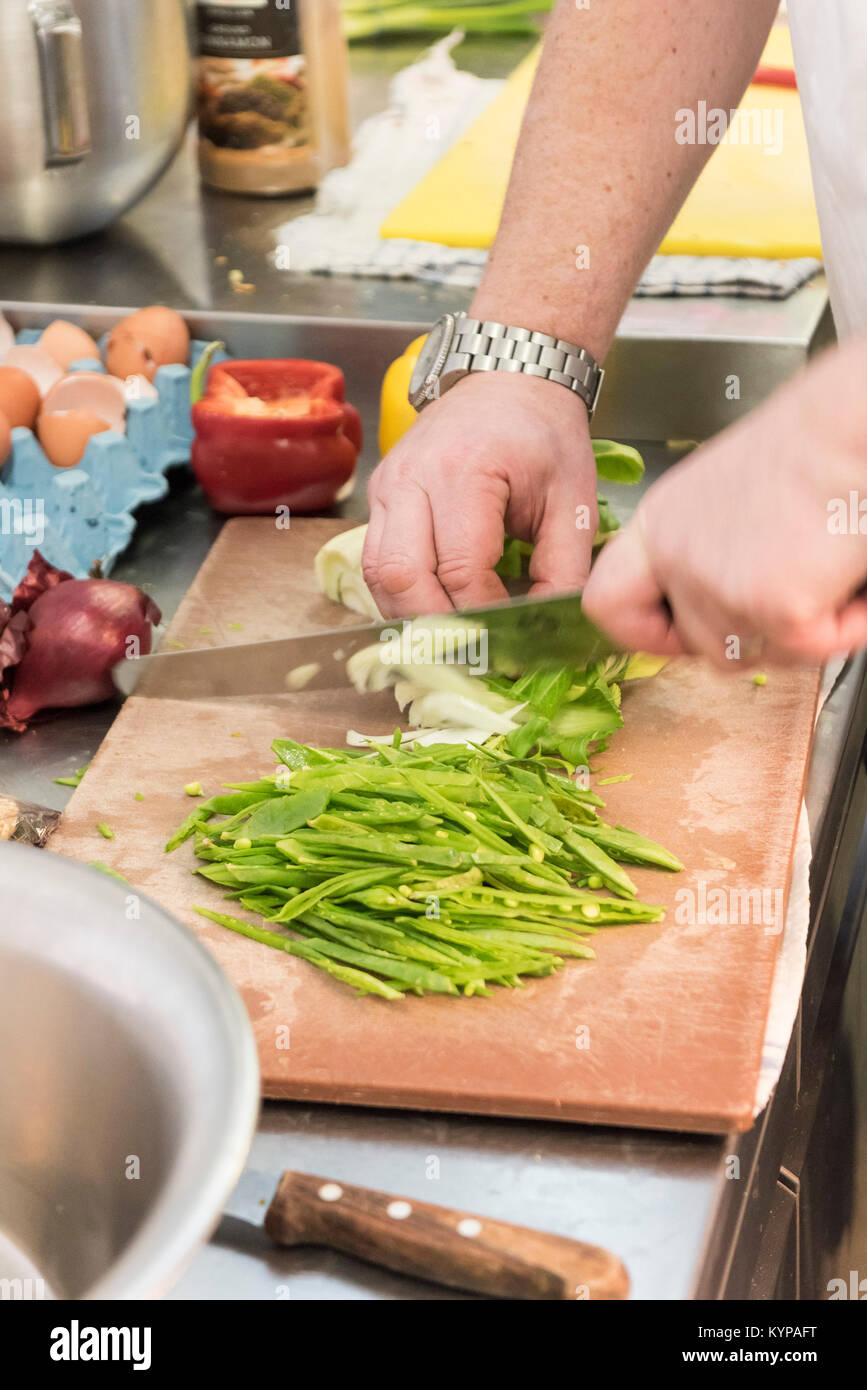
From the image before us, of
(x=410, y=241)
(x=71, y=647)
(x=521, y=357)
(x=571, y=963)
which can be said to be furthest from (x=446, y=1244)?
(x=410, y=241)

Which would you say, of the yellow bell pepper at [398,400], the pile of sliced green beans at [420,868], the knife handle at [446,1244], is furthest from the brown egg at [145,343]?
the knife handle at [446,1244]

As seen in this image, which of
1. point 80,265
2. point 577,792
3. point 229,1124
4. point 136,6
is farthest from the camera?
point 80,265

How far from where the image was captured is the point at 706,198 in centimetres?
235

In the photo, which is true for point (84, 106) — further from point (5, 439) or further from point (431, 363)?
point (431, 363)

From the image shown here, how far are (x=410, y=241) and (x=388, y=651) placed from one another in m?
1.12

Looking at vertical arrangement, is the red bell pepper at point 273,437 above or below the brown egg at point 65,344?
below

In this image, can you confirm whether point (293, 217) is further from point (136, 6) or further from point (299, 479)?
point (299, 479)

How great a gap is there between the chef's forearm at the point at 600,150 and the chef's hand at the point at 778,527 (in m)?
0.61

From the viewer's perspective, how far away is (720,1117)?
0.94 metres

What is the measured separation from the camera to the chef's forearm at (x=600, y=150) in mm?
1476

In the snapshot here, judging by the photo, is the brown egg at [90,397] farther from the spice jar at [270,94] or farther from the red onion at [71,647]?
the spice jar at [270,94]

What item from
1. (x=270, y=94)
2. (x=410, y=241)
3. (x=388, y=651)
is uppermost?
(x=270, y=94)

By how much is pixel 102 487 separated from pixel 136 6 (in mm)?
758

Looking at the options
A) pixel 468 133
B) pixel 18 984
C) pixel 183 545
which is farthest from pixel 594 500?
pixel 468 133
